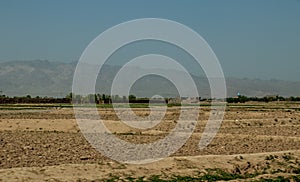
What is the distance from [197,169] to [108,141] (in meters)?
12.6

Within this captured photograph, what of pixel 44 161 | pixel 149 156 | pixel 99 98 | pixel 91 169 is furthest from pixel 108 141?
pixel 99 98

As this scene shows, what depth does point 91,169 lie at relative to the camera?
2233 centimetres

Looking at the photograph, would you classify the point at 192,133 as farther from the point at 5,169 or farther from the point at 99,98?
the point at 99,98

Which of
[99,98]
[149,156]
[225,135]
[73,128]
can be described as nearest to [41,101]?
[99,98]

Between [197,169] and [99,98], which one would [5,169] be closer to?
[197,169]

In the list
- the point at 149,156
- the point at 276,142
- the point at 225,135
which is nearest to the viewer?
the point at 149,156

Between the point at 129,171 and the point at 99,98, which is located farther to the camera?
the point at 99,98

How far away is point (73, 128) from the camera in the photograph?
4794cm

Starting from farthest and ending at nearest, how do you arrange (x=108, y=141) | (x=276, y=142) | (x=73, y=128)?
(x=73, y=128) → (x=276, y=142) → (x=108, y=141)

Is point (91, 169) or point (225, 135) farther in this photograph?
point (225, 135)

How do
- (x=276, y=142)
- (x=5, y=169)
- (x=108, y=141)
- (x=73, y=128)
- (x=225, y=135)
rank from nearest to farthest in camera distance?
(x=5, y=169) → (x=108, y=141) → (x=276, y=142) → (x=225, y=135) → (x=73, y=128)

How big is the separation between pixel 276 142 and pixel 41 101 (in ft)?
319

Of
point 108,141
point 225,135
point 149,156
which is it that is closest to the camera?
point 149,156

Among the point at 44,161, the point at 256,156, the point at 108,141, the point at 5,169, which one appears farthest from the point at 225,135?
the point at 5,169
